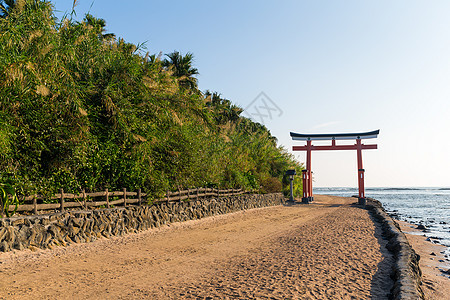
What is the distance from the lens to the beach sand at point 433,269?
638cm

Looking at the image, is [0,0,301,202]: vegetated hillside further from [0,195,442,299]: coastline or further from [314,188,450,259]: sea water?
[314,188,450,259]: sea water

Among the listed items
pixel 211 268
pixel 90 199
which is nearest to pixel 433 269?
pixel 211 268

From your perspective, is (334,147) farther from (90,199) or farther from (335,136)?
(90,199)

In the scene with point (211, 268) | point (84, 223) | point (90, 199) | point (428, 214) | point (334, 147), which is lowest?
point (428, 214)

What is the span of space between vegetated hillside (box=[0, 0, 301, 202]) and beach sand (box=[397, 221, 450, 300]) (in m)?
7.62

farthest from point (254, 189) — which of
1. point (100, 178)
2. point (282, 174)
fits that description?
point (100, 178)

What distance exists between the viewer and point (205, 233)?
37.1ft

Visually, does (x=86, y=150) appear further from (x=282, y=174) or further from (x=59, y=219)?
(x=282, y=174)

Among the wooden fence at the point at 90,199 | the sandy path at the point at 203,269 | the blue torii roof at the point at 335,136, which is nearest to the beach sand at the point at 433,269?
the sandy path at the point at 203,269

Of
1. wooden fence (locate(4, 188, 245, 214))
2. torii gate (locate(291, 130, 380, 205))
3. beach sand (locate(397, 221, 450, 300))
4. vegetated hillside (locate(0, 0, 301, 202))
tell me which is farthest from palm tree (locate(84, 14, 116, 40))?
torii gate (locate(291, 130, 380, 205))

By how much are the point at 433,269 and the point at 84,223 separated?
350 inches

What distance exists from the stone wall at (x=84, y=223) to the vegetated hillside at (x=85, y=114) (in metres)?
0.75

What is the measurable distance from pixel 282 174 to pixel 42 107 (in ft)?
85.0

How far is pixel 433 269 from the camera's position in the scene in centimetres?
881
